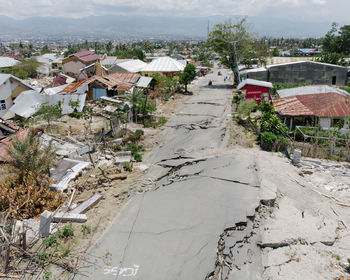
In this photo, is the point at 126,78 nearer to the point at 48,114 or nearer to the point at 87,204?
the point at 48,114

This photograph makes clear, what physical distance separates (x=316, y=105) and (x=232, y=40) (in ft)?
74.2

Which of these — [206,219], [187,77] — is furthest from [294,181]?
[187,77]

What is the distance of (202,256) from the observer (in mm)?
7227

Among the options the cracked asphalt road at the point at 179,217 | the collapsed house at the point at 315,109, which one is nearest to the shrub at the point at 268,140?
the cracked asphalt road at the point at 179,217

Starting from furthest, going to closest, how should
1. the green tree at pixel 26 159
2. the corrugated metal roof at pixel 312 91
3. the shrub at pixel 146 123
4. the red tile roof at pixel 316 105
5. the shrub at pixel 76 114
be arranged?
the shrub at pixel 76 114 < the corrugated metal roof at pixel 312 91 < the shrub at pixel 146 123 < the red tile roof at pixel 316 105 < the green tree at pixel 26 159

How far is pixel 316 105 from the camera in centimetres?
1873

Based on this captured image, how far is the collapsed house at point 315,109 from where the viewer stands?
58.0 ft

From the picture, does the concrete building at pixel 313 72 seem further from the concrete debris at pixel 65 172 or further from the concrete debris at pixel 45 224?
the concrete debris at pixel 45 224

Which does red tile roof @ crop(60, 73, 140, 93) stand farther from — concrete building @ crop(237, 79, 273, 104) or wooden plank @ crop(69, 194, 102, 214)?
wooden plank @ crop(69, 194, 102, 214)

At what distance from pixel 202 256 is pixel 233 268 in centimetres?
80

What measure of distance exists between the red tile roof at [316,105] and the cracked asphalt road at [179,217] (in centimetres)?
630

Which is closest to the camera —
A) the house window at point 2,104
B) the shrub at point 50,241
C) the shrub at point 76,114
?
the shrub at point 50,241

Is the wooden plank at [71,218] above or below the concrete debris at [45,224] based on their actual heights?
below

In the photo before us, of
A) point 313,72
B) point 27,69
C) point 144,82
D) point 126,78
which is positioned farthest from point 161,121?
point 27,69
